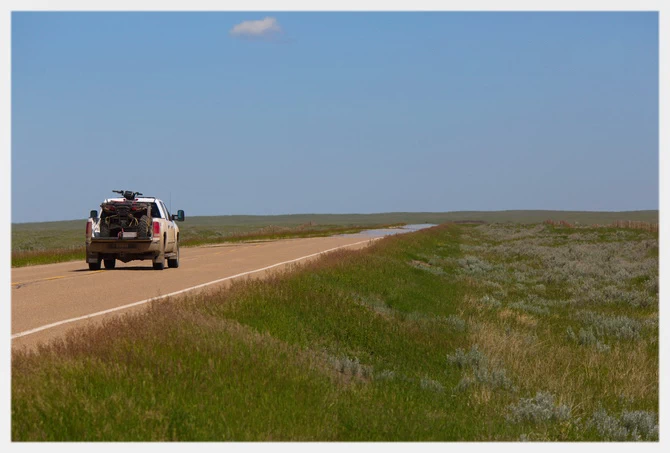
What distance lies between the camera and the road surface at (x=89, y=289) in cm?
1211

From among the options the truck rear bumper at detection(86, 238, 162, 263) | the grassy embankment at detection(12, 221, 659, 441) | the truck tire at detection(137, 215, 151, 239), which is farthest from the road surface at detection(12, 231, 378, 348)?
the grassy embankment at detection(12, 221, 659, 441)

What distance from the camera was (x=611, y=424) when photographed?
845cm

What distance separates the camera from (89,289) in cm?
1745

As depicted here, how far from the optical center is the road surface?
1211 centimetres

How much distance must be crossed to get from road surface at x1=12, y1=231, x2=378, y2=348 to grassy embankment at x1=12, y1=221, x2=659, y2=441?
213 centimetres

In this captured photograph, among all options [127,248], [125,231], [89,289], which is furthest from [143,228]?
[89,289]

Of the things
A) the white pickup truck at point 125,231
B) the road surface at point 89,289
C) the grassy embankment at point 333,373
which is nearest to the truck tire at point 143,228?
the white pickup truck at point 125,231

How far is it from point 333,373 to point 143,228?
1529 cm

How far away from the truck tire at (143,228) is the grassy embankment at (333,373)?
7419mm

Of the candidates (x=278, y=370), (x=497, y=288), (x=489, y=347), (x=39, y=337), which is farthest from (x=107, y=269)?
(x=278, y=370)

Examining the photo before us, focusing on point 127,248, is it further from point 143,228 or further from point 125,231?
point 143,228

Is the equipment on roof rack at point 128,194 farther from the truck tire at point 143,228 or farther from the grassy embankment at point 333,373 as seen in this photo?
the grassy embankment at point 333,373

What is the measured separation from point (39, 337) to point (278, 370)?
4674 millimetres

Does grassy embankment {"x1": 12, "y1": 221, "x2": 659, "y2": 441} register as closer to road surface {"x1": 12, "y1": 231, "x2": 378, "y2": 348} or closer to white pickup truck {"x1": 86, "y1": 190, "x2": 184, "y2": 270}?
road surface {"x1": 12, "y1": 231, "x2": 378, "y2": 348}
